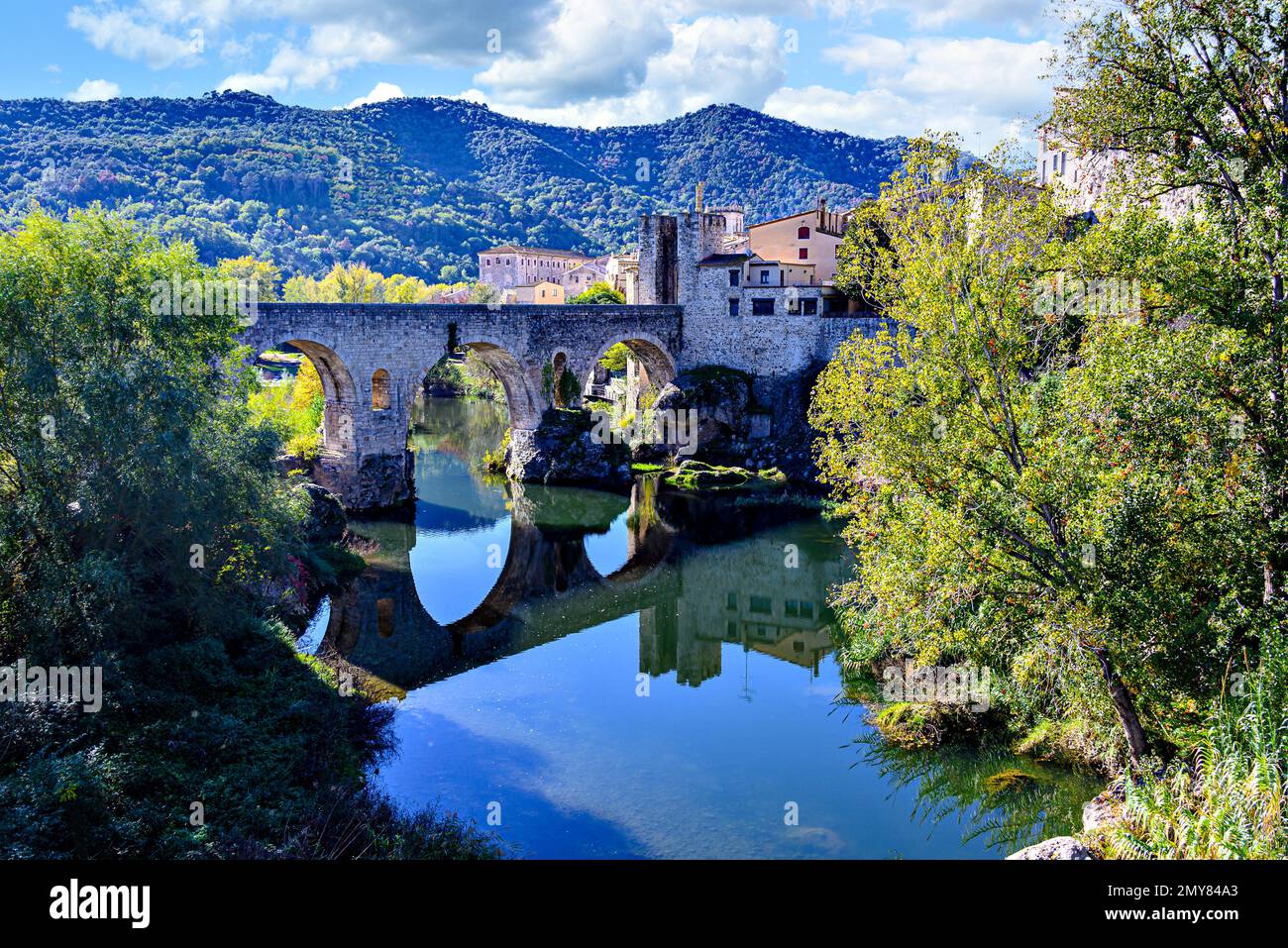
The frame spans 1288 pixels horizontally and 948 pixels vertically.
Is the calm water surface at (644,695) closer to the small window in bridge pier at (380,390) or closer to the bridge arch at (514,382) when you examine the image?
the small window in bridge pier at (380,390)

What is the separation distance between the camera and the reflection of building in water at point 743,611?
2128 cm

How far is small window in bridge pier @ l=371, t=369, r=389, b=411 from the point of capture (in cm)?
3281

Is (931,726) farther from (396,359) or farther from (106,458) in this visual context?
(396,359)

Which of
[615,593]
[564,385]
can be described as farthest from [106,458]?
[564,385]

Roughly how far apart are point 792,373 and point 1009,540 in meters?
29.4

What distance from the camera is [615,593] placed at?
25688 mm

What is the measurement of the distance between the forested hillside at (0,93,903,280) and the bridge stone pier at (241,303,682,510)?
29037 mm

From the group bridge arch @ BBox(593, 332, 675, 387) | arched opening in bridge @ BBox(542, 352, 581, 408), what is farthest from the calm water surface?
bridge arch @ BBox(593, 332, 675, 387)

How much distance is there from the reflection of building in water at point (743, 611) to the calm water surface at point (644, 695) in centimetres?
8

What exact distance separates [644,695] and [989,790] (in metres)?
6.97

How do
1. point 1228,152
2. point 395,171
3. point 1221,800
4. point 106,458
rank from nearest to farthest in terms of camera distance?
point 1221,800 → point 1228,152 → point 106,458 → point 395,171

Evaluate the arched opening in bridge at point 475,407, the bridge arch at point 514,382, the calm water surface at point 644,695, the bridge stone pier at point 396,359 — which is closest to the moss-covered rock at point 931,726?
the calm water surface at point 644,695

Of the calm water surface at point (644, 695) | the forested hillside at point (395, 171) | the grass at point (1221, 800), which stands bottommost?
the calm water surface at point (644, 695)
